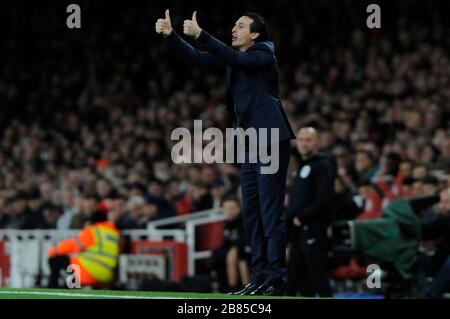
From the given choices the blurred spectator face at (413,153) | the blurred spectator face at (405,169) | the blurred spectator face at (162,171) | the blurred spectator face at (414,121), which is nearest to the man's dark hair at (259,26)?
the blurred spectator face at (405,169)

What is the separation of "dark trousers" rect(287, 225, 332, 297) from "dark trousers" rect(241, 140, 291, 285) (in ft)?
6.88

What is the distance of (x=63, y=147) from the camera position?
20578 millimetres

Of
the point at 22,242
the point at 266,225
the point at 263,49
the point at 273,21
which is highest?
the point at 273,21

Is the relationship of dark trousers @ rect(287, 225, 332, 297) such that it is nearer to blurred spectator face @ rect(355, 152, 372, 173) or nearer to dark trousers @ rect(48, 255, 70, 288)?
blurred spectator face @ rect(355, 152, 372, 173)

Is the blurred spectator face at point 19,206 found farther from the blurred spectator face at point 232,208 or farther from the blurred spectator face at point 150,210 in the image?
the blurred spectator face at point 232,208

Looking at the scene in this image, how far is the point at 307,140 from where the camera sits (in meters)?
9.63

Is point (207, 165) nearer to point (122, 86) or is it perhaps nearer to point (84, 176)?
point (84, 176)

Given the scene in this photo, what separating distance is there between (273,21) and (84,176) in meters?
5.97

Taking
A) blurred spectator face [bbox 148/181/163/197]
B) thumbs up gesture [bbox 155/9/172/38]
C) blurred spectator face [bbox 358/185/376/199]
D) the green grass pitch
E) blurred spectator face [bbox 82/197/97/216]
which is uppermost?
thumbs up gesture [bbox 155/9/172/38]

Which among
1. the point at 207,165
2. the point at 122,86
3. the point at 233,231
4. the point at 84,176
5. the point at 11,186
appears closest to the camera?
the point at 233,231

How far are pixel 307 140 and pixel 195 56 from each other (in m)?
2.37

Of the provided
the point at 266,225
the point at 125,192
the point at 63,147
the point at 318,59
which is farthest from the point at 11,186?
the point at 266,225

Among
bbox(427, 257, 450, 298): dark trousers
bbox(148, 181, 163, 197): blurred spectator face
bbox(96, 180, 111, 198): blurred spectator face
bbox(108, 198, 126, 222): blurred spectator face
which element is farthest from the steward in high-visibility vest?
bbox(427, 257, 450, 298): dark trousers

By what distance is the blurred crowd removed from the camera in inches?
568
